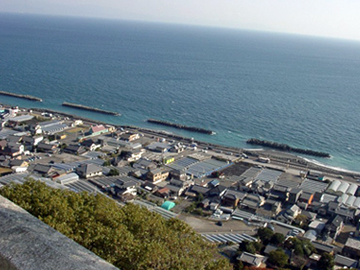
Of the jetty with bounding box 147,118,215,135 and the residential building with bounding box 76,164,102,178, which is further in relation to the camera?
the jetty with bounding box 147,118,215,135

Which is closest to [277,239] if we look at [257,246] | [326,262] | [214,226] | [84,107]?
[257,246]

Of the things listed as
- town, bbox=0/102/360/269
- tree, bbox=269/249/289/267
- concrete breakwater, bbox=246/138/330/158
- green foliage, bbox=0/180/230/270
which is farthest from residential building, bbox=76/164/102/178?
concrete breakwater, bbox=246/138/330/158

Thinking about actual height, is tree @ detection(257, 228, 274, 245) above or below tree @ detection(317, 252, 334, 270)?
below

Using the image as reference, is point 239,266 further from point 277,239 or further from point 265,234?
point 265,234

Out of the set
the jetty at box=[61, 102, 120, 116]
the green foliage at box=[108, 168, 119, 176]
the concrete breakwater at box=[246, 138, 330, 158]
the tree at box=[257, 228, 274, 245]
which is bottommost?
the jetty at box=[61, 102, 120, 116]

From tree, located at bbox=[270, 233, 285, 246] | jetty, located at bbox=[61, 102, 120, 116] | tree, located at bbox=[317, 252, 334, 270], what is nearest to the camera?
tree, located at bbox=[317, 252, 334, 270]

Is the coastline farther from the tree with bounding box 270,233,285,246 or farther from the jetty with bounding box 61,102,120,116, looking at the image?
the tree with bounding box 270,233,285,246

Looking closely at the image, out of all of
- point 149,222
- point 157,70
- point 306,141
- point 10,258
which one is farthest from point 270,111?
point 10,258
